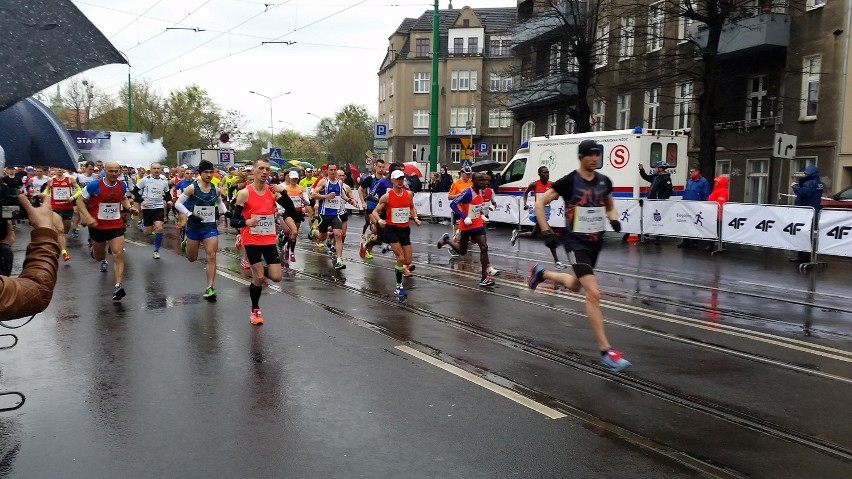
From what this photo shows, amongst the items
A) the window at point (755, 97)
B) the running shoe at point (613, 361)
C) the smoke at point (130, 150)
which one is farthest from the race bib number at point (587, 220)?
the smoke at point (130, 150)

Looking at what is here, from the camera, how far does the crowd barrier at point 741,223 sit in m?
14.1

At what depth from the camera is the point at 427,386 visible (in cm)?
595

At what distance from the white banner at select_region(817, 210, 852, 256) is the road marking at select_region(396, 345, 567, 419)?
34.0 feet

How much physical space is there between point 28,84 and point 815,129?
1026 inches

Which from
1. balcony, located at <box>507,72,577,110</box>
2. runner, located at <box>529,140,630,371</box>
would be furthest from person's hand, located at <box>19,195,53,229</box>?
balcony, located at <box>507,72,577,110</box>

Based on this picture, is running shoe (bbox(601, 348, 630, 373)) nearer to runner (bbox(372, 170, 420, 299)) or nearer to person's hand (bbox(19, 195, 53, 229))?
runner (bbox(372, 170, 420, 299))

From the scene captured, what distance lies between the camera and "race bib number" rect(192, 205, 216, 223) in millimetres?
10320

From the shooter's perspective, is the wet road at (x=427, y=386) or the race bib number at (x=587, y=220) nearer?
the wet road at (x=427, y=386)

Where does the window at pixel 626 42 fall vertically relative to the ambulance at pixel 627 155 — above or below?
above

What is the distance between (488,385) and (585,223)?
1878mm

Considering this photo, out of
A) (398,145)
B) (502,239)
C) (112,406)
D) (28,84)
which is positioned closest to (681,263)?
(502,239)

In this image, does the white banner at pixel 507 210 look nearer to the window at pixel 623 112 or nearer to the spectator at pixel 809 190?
the spectator at pixel 809 190

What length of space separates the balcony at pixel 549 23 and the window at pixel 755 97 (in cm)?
784

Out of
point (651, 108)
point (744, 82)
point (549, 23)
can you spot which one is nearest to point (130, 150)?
point (549, 23)
